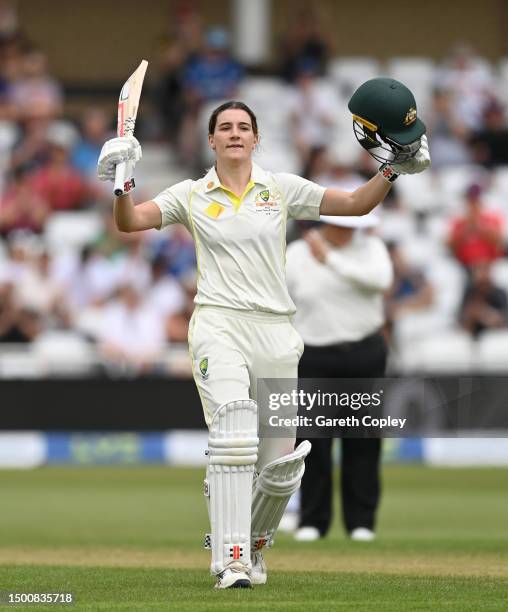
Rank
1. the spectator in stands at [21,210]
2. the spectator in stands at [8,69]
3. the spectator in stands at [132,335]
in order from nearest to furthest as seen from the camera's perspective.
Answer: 1. the spectator in stands at [132,335]
2. the spectator in stands at [21,210]
3. the spectator in stands at [8,69]

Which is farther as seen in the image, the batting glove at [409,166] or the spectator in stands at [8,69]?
the spectator in stands at [8,69]

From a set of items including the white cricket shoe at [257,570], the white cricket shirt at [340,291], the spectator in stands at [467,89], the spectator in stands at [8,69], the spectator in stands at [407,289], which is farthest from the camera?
the spectator in stands at [467,89]

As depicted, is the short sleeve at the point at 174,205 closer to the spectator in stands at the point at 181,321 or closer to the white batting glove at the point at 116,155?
the white batting glove at the point at 116,155

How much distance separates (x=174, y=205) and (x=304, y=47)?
11.5 metres

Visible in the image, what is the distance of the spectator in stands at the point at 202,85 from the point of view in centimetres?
1677

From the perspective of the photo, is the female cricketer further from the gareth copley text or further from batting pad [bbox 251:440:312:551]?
the gareth copley text

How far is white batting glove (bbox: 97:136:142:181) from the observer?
235 inches

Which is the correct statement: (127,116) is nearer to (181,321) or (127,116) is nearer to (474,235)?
(181,321)

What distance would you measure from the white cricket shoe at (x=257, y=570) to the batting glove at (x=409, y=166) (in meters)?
1.54

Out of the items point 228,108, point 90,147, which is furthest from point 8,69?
point 228,108

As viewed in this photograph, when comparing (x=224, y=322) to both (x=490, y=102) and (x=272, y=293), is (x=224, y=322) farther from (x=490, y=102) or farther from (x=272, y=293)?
(x=490, y=102)

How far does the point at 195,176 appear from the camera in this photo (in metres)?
17.1

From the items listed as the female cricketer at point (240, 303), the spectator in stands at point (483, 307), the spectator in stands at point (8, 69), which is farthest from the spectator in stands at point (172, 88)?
the female cricketer at point (240, 303)

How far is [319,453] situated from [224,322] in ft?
9.51
